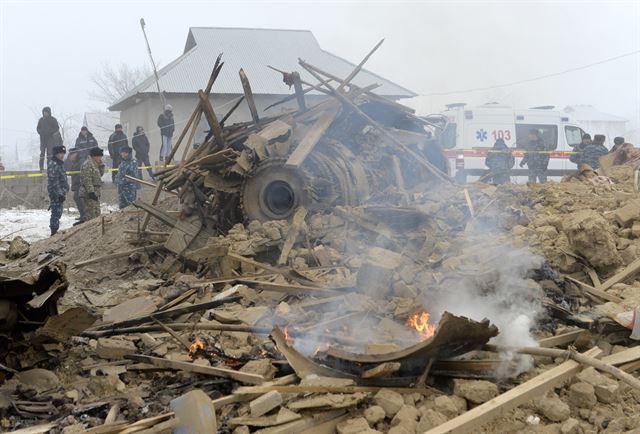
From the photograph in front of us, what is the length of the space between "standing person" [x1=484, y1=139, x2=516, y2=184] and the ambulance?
1006 mm

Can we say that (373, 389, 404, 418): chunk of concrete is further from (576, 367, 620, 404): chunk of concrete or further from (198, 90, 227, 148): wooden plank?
(198, 90, 227, 148): wooden plank

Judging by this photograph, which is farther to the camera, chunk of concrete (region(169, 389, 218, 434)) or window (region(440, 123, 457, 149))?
window (region(440, 123, 457, 149))

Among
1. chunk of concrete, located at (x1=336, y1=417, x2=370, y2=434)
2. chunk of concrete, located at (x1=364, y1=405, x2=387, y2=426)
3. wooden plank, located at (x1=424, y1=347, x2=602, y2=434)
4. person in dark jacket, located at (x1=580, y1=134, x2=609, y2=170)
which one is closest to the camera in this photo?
wooden plank, located at (x1=424, y1=347, x2=602, y2=434)

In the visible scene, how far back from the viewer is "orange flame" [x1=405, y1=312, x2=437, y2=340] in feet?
15.6

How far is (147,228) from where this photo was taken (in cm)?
1041

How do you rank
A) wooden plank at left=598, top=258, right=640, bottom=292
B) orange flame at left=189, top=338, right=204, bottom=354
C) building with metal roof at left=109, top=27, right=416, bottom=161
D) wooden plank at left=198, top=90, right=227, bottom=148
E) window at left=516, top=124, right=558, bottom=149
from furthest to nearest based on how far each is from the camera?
building with metal roof at left=109, top=27, right=416, bottom=161 < window at left=516, top=124, right=558, bottom=149 < wooden plank at left=198, top=90, right=227, bottom=148 < wooden plank at left=598, top=258, right=640, bottom=292 < orange flame at left=189, top=338, right=204, bottom=354

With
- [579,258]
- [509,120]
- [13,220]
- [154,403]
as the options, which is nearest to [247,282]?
[154,403]

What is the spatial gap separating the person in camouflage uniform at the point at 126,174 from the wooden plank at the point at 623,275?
33.2ft

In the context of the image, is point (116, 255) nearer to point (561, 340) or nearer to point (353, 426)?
point (353, 426)

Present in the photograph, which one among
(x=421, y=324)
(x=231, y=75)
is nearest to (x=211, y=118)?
(x=421, y=324)

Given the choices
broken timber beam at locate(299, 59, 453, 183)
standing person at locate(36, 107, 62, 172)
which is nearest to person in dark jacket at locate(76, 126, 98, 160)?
standing person at locate(36, 107, 62, 172)

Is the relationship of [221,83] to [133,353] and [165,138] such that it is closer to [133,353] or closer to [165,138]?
[165,138]

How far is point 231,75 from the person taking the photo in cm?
2309

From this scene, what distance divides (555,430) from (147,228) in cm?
839
